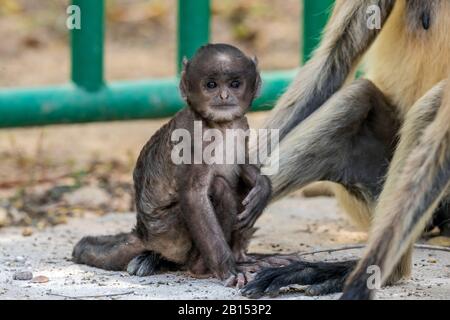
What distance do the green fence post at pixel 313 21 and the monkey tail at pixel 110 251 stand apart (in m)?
2.59

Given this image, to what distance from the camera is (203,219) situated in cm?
491

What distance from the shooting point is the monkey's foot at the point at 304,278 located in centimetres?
488

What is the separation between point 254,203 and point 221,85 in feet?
1.52

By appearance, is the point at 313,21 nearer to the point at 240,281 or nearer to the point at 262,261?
the point at 262,261

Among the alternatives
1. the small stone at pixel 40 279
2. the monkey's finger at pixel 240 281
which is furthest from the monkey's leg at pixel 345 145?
the small stone at pixel 40 279

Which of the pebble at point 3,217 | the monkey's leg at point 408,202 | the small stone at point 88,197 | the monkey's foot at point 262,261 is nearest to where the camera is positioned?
the monkey's leg at point 408,202

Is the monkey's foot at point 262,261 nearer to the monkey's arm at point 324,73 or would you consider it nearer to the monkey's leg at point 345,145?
the monkey's leg at point 345,145

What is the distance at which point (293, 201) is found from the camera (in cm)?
713

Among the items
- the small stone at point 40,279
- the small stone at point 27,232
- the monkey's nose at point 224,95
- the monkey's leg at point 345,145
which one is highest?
the monkey's nose at point 224,95

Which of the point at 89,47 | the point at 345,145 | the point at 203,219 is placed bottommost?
the point at 203,219

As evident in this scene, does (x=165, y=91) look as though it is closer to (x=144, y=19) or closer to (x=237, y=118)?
(x=237, y=118)

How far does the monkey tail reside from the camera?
5.36 metres

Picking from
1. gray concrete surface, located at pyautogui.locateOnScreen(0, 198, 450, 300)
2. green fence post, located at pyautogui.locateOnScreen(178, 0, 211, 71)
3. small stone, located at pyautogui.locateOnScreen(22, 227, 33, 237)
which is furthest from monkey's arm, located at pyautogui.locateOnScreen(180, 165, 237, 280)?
green fence post, located at pyautogui.locateOnScreen(178, 0, 211, 71)

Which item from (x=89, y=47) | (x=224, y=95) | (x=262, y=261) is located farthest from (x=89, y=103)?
(x=224, y=95)
